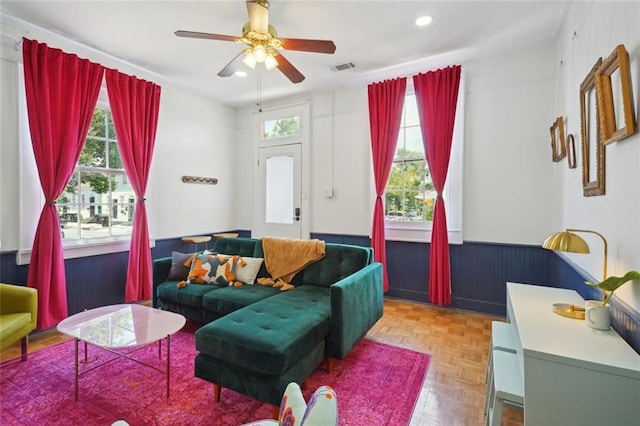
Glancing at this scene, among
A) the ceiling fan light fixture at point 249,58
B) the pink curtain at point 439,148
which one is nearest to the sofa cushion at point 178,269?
the ceiling fan light fixture at point 249,58

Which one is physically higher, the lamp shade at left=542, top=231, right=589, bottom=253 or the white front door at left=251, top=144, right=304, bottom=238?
the white front door at left=251, top=144, right=304, bottom=238

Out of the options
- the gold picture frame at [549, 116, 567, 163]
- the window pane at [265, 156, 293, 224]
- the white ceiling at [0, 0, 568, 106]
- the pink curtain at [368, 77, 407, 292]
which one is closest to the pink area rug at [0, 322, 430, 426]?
the pink curtain at [368, 77, 407, 292]

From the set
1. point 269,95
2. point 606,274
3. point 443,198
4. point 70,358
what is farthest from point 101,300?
point 606,274

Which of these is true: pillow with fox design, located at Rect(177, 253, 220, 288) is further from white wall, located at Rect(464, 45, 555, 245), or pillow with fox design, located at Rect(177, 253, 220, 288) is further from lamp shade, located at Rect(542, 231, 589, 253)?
white wall, located at Rect(464, 45, 555, 245)

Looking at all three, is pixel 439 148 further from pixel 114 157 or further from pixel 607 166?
pixel 114 157

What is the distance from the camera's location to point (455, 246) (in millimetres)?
3639

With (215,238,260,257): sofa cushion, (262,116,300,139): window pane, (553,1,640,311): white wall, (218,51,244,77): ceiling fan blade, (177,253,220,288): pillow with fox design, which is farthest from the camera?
(262,116,300,139): window pane

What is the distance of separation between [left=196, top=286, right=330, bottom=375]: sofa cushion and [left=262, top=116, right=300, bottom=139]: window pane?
321 cm

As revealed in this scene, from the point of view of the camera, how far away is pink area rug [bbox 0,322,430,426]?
5.88 feet

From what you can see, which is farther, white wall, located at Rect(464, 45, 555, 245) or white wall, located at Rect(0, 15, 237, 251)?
white wall, located at Rect(464, 45, 555, 245)

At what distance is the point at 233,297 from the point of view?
2.66m

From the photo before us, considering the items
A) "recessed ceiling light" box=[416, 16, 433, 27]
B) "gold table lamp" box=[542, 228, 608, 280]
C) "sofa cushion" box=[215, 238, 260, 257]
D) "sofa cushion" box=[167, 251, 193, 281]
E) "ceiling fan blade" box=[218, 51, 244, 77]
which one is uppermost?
"recessed ceiling light" box=[416, 16, 433, 27]

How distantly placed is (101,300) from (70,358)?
1115mm

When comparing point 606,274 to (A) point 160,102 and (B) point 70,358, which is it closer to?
(B) point 70,358
